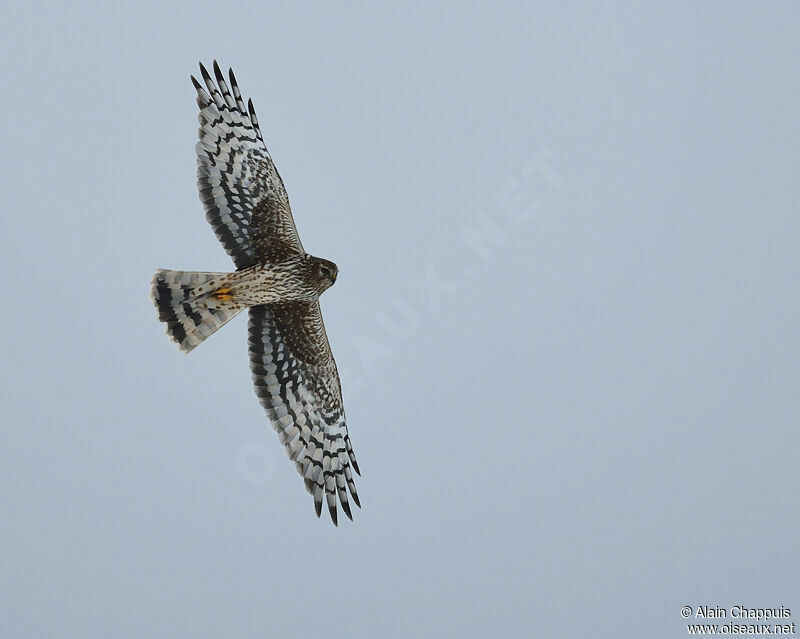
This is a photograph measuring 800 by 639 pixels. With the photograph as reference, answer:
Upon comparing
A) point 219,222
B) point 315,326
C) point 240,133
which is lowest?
point 315,326

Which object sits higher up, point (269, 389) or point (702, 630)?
point (269, 389)

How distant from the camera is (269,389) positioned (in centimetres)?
1024

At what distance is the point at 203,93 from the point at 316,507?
12.1 ft

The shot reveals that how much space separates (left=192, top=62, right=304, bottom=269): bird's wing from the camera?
9891 millimetres

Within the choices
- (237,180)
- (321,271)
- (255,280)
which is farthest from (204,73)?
(321,271)

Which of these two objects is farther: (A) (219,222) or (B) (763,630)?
(B) (763,630)

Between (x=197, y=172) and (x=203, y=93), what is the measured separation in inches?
26.5

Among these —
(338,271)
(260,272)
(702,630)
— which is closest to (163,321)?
(260,272)

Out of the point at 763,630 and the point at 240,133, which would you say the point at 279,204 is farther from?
the point at 763,630

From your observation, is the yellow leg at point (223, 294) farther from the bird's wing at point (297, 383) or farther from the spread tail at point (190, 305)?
the bird's wing at point (297, 383)

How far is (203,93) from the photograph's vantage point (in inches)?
390

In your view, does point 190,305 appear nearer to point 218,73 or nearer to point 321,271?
point 321,271

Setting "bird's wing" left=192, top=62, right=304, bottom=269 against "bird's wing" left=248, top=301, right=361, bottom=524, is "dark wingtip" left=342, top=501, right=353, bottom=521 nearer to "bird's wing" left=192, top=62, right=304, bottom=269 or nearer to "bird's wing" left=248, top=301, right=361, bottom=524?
"bird's wing" left=248, top=301, right=361, bottom=524

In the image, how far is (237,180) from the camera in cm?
991
